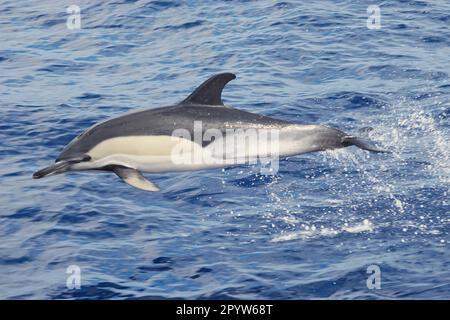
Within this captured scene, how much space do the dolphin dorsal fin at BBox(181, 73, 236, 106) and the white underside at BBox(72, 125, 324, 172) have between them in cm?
47

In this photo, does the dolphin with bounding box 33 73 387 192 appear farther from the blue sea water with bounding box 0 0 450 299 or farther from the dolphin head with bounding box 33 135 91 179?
the blue sea water with bounding box 0 0 450 299

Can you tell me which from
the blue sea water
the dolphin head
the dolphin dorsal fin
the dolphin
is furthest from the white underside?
the blue sea water

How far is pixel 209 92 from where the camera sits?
1491 cm

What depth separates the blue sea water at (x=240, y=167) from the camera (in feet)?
48.1

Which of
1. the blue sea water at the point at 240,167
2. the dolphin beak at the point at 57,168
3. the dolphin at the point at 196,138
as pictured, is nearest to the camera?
the blue sea water at the point at 240,167

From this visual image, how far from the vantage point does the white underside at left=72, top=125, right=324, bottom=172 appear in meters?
14.8

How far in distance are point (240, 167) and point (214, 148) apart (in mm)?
3277

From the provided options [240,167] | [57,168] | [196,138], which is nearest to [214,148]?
[196,138]

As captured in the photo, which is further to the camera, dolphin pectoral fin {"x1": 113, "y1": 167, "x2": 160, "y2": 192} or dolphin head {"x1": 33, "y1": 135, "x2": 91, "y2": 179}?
dolphin head {"x1": 33, "y1": 135, "x2": 91, "y2": 179}

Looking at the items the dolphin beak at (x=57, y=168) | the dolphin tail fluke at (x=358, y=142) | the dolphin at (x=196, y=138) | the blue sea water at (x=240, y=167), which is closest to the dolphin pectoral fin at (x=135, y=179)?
the dolphin at (x=196, y=138)

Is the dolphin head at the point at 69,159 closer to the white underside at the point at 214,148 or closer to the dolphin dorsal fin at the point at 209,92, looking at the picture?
the white underside at the point at 214,148

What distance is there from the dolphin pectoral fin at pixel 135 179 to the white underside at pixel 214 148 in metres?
0.14
